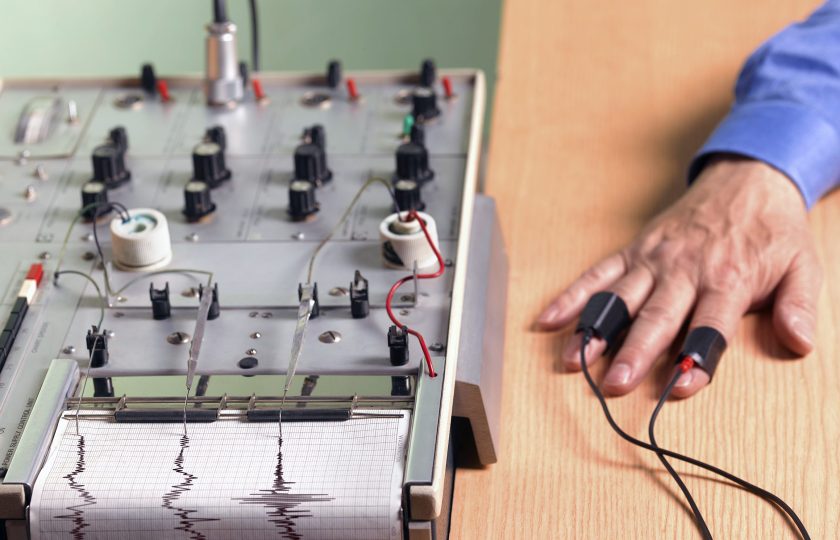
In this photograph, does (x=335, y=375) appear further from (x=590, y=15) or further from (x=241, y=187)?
(x=590, y=15)

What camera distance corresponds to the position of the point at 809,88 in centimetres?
145

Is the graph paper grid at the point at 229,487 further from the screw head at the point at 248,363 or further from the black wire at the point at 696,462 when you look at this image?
the black wire at the point at 696,462

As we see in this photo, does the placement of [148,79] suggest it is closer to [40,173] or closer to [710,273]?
[40,173]

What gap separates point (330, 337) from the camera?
40.8 inches

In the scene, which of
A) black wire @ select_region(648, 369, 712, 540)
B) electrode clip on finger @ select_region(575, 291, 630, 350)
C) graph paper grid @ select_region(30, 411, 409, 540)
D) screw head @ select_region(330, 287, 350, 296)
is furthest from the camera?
electrode clip on finger @ select_region(575, 291, 630, 350)

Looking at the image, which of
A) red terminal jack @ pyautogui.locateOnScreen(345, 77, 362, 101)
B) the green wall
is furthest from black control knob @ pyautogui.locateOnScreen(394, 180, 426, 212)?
the green wall

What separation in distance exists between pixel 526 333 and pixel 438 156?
0.25 m

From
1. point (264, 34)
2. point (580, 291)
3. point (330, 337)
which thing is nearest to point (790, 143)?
point (580, 291)

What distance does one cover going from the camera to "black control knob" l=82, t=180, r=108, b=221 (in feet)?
4.03

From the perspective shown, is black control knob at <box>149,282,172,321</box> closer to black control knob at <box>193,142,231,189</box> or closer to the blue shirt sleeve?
black control knob at <box>193,142,231,189</box>

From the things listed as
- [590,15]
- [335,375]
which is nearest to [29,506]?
[335,375]

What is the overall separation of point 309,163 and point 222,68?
270 mm

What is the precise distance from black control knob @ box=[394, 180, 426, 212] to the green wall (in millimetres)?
2030

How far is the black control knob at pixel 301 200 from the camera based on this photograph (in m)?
1.22
